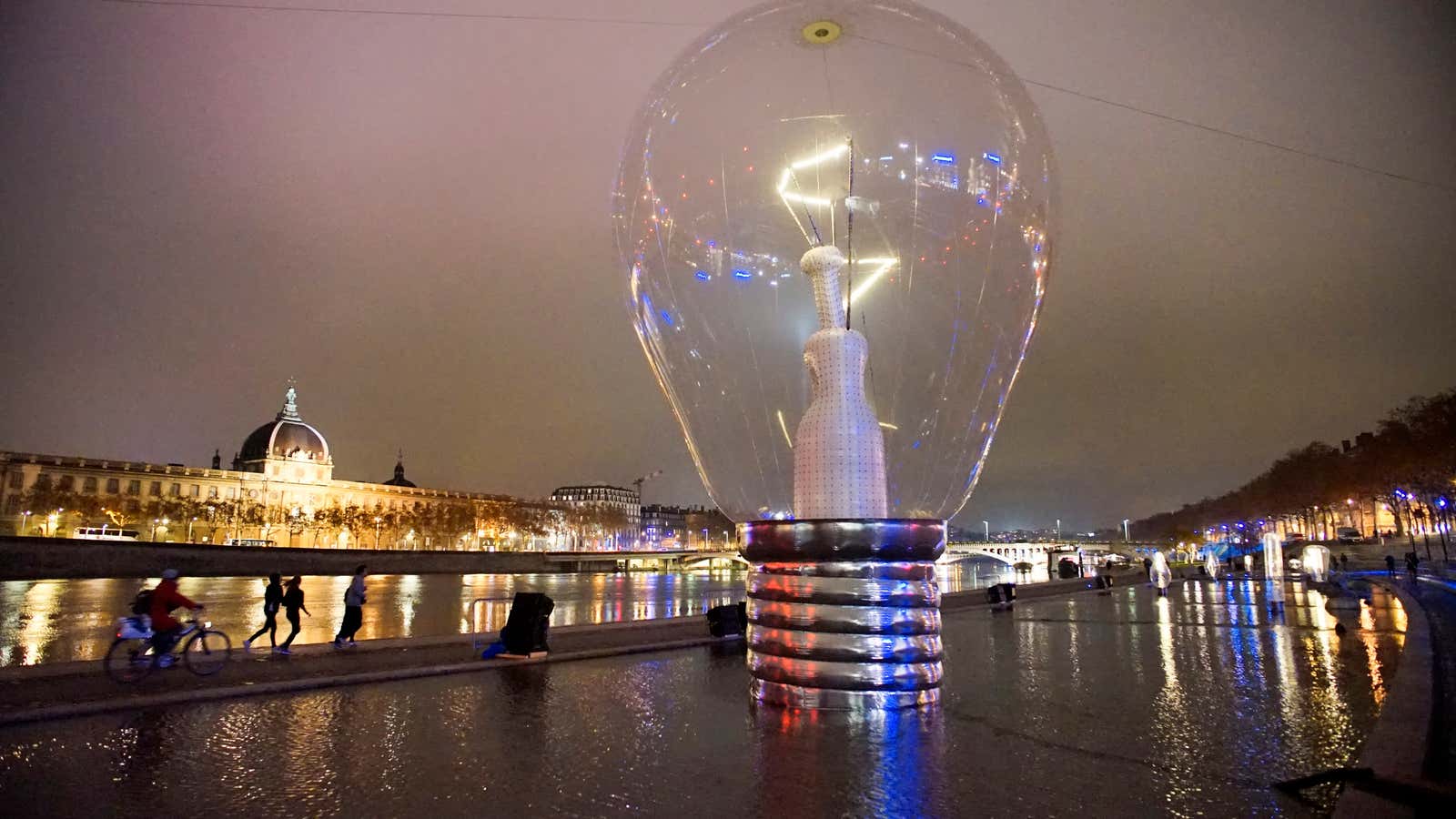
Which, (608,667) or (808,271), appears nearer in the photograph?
(808,271)

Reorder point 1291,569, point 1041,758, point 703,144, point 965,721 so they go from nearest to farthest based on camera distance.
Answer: point 1041,758 < point 965,721 < point 703,144 < point 1291,569

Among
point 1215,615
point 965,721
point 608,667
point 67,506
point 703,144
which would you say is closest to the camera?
point 965,721

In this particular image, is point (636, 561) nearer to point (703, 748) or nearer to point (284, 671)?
point (284, 671)

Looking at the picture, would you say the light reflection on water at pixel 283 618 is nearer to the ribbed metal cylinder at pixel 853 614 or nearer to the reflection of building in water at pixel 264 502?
the ribbed metal cylinder at pixel 853 614

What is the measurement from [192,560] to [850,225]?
7167 centimetres

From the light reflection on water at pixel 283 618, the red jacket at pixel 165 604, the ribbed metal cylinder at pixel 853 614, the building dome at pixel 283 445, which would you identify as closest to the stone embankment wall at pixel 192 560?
the light reflection on water at pixel 283 618

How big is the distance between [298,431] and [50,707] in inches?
6309

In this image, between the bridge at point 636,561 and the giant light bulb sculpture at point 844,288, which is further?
the bridge at point 636,561

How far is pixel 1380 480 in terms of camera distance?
247ft

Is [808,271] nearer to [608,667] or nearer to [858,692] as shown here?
[858,692]

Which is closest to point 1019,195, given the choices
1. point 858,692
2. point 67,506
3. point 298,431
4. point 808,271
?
point 808,271

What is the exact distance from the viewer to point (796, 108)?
8.49 meters

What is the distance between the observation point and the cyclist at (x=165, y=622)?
1180 centimetres

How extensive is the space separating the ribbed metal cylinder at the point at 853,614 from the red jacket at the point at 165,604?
9.01 metres
